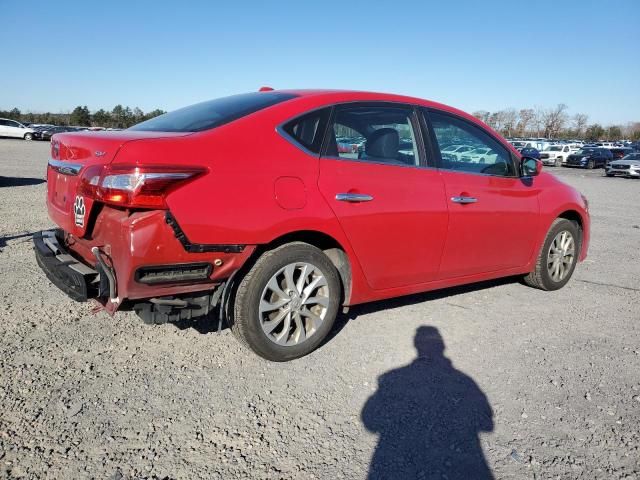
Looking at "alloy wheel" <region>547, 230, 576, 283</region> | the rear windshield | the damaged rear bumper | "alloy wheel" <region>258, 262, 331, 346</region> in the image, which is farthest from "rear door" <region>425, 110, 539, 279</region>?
the damaged rear bumper

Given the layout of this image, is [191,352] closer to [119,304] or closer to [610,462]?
[119,304]

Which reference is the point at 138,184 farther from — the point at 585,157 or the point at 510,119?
the point at 510,119

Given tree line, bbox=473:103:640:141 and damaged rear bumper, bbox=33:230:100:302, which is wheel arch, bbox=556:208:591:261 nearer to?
damaged rear bumper, bbox=33:230:100:302

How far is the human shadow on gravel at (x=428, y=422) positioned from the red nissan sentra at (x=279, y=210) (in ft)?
2.13

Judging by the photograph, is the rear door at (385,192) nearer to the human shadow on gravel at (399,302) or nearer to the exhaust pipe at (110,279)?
the human shadow on gravel at (399,302)

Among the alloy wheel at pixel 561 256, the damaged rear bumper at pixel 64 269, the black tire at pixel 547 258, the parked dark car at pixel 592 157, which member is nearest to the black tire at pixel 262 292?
the damaged rear bumper at pixel 64 269

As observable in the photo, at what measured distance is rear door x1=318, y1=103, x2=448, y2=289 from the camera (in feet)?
10.8

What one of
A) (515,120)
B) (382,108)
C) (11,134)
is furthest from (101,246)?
(515,120)

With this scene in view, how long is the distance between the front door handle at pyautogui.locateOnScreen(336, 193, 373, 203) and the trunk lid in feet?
3.30

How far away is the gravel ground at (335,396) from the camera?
2.30 meters

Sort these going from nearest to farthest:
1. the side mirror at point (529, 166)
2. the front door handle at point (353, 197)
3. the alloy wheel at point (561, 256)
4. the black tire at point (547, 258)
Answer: the front door handle at point (353, 197) → the side mirror at point (529, 166) → the black tire at point (547, 258) → the alloy wheel at point (561, 256)

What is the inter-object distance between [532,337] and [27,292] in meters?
4.11

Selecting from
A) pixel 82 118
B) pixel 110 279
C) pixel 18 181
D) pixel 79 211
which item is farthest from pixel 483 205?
pixel 82 118

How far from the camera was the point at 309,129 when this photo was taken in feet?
10.7
